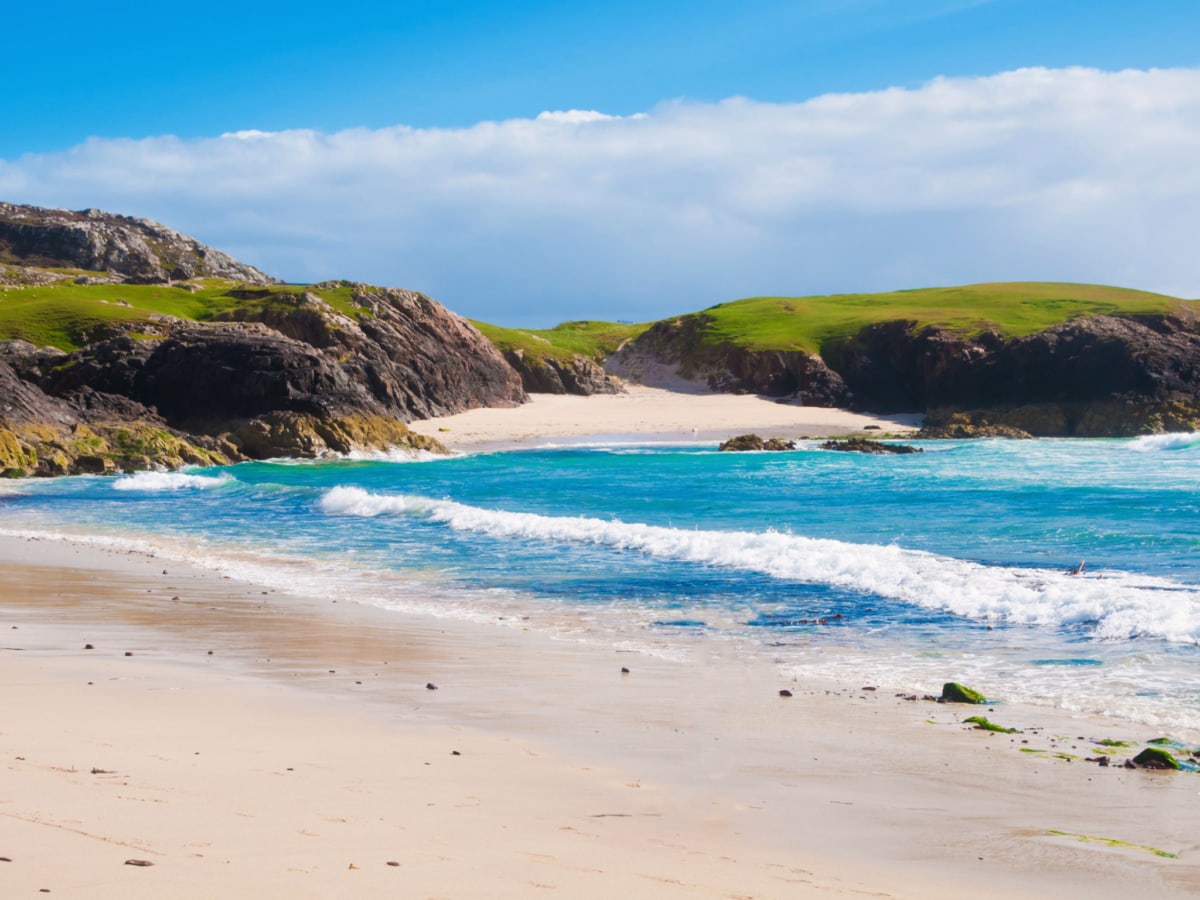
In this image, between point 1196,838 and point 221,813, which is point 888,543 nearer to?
point 1196,838

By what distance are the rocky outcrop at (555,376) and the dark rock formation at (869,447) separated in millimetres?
27991

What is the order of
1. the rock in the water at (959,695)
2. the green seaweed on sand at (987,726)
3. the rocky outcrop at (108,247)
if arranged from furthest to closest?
the rocky outcrop at (108,247)
the rock in the water at (959,695)
the green seaweed on sand at (987,726)

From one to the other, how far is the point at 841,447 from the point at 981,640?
36.6 m

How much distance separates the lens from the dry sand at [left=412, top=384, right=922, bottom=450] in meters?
53.7

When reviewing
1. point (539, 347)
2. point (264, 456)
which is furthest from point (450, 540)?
point (539, 347)

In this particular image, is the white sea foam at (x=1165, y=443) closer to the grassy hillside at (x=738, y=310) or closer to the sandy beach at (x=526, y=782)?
the grassy hillside at (x=738, y=310)

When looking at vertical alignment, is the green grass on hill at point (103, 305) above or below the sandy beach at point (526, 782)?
above

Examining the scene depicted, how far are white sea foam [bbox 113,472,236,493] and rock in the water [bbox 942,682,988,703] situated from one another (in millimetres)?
27542

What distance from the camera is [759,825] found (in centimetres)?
460

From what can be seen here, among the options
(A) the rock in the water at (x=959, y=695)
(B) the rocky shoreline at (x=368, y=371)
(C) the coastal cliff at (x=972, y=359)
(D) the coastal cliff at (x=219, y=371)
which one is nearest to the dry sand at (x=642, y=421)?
(B) the rocky shoreline at (x=368, y=371)

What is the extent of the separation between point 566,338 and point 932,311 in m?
33.2

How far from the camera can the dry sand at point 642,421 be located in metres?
53.7

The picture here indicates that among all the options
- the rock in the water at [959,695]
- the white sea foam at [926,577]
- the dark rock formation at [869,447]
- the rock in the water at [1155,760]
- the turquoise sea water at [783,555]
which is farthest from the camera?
the dark rock formation at [869,447]

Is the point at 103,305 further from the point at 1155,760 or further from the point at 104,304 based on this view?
the point at 1155,760
